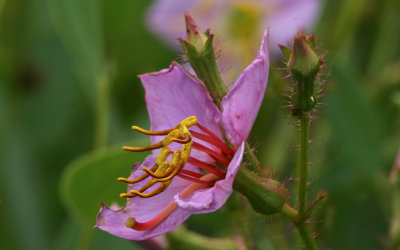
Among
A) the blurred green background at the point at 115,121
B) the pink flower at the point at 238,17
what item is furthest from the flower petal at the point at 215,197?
the pink flower at the point at 238,17

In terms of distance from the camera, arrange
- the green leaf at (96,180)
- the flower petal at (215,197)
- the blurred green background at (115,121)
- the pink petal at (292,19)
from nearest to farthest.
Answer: the flower petal at (215,197) → the green leaf at (96,180) → the blurred green background at (115,121) → the pink petal at (292,19)

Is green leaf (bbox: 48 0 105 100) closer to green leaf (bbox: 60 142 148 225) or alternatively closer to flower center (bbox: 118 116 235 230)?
green leaf (bbox: 60 142 148 225)

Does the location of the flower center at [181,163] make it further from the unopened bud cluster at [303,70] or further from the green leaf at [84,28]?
the green leaf at [84,28]

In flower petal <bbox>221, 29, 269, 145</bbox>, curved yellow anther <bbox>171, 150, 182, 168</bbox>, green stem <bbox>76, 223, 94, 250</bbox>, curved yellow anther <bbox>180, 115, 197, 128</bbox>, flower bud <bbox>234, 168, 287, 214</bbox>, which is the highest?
flower petal <bbox>221, 29, 269, 145</bbox>

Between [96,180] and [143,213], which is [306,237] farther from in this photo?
[96,180]

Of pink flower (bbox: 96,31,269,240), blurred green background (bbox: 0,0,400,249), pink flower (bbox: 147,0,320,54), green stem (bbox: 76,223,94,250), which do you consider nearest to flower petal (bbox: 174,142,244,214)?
pink flower (bbox: 96,31,269,240)

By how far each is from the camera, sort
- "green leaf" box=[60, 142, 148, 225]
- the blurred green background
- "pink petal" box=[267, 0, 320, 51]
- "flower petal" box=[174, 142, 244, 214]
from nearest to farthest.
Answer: "flower petal" box=[174, 142, 244, 214] < "green leaf" box=[60, 142, 148, 225] < the blurred green background < "pink petal" box=[267, 0, 320, 51]

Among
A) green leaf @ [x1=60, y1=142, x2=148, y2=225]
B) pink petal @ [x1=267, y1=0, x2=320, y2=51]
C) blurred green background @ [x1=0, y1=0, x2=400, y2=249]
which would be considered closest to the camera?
green leaf @ [x1=60, y1=142, x2=148, y2=225]

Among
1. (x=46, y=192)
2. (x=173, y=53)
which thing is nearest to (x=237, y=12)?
(x=173, y=53)
